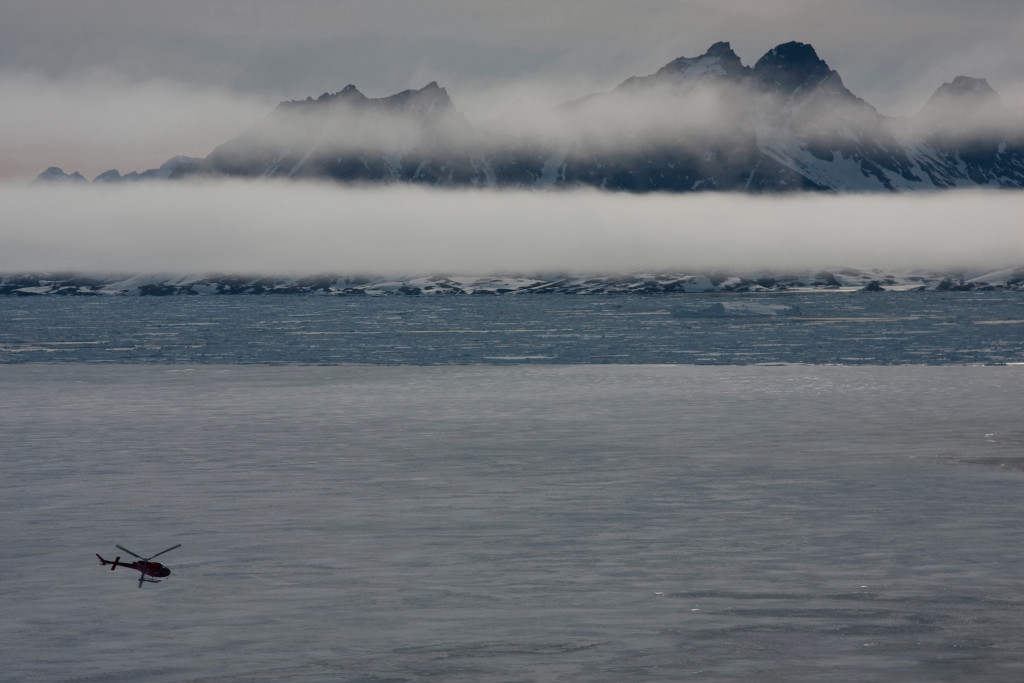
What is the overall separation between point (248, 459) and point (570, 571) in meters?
13.8

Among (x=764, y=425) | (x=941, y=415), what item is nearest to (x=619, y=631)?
(x=764, y=425)

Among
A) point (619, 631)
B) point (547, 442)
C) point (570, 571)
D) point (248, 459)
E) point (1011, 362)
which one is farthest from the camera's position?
point (1011, 362)

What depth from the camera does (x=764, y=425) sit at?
3547 cm

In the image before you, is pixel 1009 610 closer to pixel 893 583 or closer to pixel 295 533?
pixel 893 583

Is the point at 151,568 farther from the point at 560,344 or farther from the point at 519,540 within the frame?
the point at 560,344

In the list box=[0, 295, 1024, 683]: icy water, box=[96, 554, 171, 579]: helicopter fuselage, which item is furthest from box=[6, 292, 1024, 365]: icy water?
box=[96, 554, 171, 579]: helicopter fuselage

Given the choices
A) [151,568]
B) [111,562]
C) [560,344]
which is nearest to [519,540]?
[151,568]

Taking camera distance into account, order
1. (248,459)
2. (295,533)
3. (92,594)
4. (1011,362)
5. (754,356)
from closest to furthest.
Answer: (92,594)
(295,533)
(248,459)
(1011,362)
(754,356)

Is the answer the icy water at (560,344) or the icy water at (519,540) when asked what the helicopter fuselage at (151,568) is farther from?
the icy water at (560,344)

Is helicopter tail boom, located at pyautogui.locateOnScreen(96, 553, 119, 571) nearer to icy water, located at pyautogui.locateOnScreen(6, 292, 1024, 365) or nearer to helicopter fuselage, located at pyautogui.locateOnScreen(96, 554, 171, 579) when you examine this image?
helicopter fuselage, located at pyautogui.locateOnScreen(96, 554, 171, 579)

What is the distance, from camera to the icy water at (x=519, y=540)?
13.0m

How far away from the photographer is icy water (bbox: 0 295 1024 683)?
13.0 metres

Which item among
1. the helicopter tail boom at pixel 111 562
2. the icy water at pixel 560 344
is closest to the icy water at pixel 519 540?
the helicopter tail boom at pixel 111 562

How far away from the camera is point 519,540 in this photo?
1892cm
